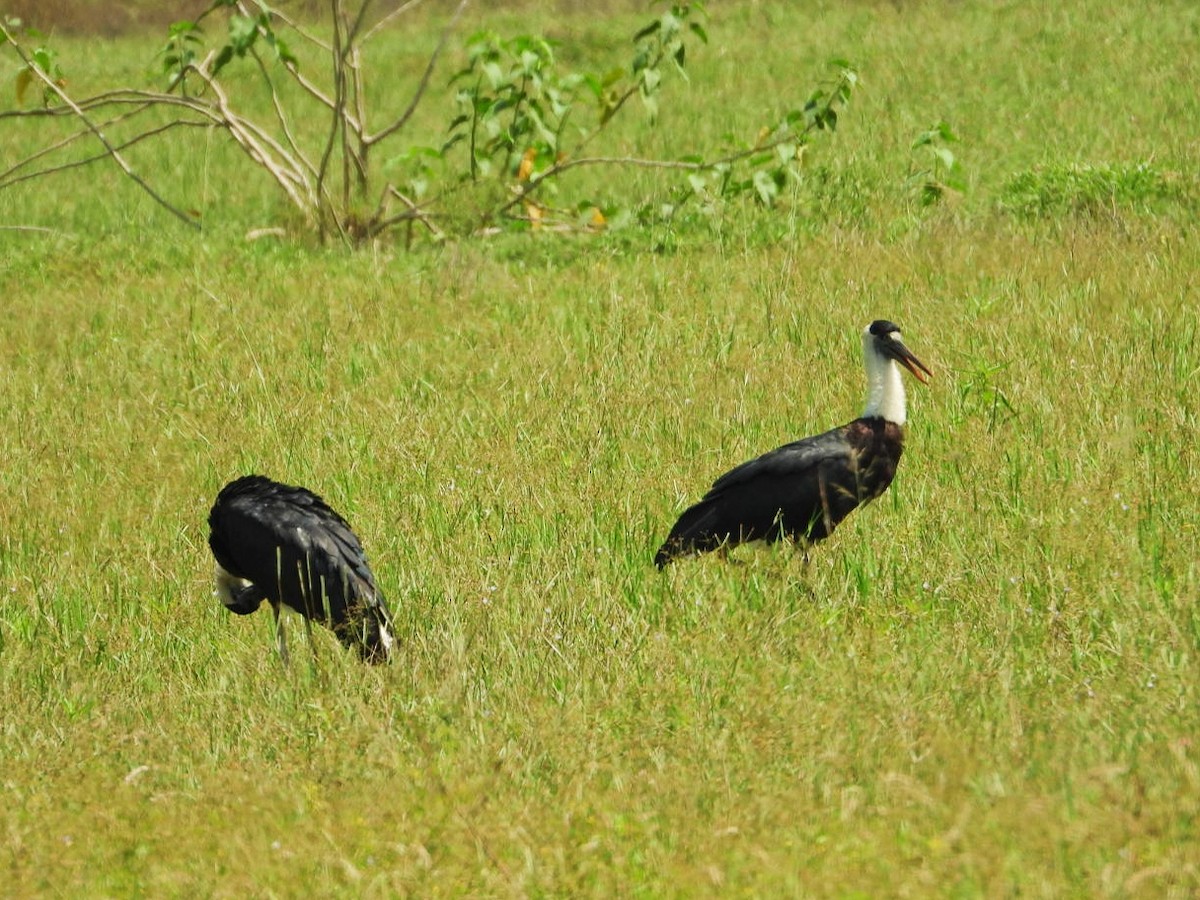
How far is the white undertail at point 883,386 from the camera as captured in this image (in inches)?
231

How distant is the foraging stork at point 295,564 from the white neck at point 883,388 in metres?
2.02

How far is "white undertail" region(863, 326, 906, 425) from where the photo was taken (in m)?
5.86

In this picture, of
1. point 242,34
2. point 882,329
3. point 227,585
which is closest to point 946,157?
point 242,34

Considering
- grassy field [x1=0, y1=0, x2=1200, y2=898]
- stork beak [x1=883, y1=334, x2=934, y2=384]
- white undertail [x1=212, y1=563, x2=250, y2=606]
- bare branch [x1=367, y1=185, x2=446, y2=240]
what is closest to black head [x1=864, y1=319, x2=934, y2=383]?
stork beak [x1=883, y1=334, x2=934, y2=384]

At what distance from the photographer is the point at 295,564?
5.45 metres

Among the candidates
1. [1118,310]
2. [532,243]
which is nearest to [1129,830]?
[1118,310]

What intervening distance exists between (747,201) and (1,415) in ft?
19.9

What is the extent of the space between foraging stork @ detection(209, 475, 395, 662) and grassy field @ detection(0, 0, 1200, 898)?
0.15 m

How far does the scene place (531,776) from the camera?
377 cm

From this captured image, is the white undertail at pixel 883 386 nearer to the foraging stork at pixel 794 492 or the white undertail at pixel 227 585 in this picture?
the foraging stork at pixel 794 492

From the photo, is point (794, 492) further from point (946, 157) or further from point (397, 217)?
point (397, 217)

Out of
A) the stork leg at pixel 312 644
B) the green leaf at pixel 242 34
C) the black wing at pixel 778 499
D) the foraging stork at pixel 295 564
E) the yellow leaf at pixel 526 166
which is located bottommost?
the stork leg at pixel 312 644

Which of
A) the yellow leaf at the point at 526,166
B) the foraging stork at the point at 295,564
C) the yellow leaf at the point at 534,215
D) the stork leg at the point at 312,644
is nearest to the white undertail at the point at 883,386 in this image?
the foraging stork at the point at 295,564

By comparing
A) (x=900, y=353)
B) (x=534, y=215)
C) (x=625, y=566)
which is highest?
(x=534, y=215)
